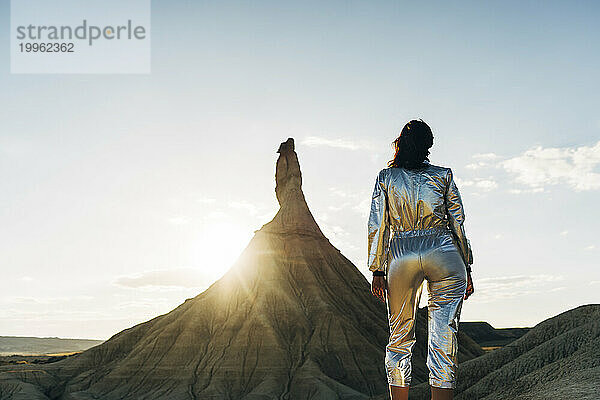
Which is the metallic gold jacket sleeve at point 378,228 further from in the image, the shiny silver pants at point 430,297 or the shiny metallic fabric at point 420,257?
the shiny silver pants at point 430,297

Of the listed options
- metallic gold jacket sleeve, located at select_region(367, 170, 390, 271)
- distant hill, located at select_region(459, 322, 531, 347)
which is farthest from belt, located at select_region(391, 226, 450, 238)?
distant hill, located at select_region(459, 322, 531, 347)

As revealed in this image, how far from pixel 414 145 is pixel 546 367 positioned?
8.18ft

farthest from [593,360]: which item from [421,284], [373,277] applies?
[373,277]

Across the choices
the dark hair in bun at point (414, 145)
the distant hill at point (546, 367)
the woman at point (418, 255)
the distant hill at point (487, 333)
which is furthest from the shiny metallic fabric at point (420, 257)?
the distant hill at point (487, 333)

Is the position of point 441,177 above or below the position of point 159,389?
above

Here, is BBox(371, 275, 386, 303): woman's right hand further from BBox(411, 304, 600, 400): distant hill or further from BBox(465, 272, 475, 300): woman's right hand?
BBox(411, 304, 600, 400): distant hill

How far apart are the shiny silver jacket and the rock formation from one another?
43747 mm

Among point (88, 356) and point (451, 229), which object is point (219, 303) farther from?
point (451, 229)

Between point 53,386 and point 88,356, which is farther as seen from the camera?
point 88,356

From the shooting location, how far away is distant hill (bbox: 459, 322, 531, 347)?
95.2 metres

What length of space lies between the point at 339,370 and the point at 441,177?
158ft

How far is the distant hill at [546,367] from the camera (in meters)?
5.01

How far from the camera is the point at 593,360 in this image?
530cm

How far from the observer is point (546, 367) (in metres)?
5.84
